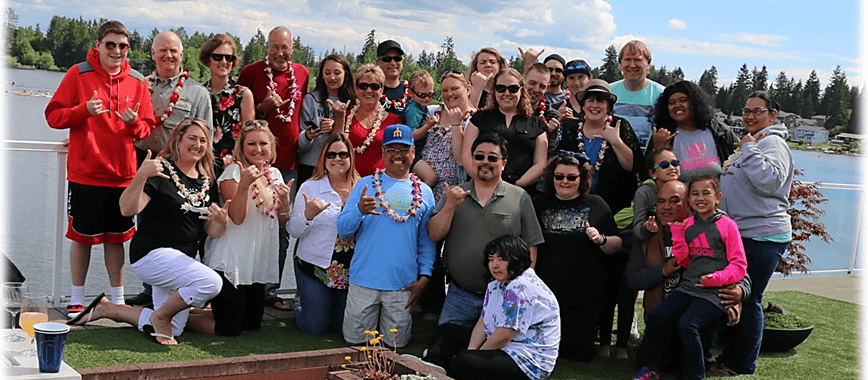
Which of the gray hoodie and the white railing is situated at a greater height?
the gray hoodie

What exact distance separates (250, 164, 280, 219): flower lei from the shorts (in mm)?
842

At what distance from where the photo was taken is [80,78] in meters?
5.38

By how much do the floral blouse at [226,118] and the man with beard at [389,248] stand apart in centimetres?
105

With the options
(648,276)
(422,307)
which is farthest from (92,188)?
(648,276)

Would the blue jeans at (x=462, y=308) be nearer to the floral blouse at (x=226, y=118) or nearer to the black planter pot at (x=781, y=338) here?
the floral blouse at (x=226, y=118)

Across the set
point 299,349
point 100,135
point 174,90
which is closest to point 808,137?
point 299,349

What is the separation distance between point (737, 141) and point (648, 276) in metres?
1.27

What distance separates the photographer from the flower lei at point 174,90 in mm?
5707

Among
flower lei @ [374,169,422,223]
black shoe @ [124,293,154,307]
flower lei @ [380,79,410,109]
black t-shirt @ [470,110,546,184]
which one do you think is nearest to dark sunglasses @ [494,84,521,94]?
black t-shirt @ [470,110,546,184]

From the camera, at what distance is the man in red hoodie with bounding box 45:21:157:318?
5.33 m

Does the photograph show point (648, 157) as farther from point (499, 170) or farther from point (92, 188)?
point (92, 188)

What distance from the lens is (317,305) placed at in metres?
5.66

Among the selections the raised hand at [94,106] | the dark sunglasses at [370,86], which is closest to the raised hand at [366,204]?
the dark sunglasses at [370,86]

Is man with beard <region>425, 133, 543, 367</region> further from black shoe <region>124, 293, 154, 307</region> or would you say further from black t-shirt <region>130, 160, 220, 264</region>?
black shoe <region>124, 293, 154, 307</region>
